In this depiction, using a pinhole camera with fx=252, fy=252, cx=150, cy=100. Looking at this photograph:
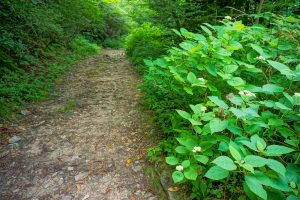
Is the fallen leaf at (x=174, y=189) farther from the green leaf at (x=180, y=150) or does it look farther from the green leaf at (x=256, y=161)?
the green leaf at (x=256, y=161)

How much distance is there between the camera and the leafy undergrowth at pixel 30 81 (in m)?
4.98

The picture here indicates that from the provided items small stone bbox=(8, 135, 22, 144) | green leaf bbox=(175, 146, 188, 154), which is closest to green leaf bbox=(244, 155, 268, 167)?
green leaf bbox=(175, 146, 188, 154)

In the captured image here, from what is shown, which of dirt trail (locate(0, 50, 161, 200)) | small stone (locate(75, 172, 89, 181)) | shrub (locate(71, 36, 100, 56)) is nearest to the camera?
dirt trail (locate(0, 50, 161, 200))

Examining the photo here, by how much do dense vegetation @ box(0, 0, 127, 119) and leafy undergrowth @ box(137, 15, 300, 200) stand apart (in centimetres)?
345

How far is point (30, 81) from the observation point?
6203 millimetres

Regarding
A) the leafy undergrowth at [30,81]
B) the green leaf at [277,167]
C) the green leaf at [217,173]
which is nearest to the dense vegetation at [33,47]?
the leafy undergrowth at [30,81]

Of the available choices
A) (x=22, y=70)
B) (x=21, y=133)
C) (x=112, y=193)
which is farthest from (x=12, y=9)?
(x=112, y=193)

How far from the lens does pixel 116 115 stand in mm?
4793

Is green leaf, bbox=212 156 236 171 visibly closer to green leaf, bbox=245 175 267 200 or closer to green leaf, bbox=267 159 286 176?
green leaf, bbox=245 175 267 200

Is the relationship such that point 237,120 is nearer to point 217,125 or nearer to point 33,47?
point 217,125

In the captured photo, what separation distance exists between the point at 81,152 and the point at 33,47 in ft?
18.2

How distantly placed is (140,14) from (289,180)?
676 centimetres

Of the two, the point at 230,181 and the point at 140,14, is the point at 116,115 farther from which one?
the point at 140,14

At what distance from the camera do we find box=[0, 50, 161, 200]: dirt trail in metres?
3.12
